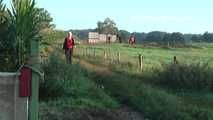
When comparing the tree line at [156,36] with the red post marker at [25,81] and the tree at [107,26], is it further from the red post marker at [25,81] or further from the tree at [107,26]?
the red post marker at [25,81]

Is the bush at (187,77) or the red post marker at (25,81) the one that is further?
the bush at (187,77)

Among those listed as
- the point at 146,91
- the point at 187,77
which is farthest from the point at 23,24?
the point at 187,77

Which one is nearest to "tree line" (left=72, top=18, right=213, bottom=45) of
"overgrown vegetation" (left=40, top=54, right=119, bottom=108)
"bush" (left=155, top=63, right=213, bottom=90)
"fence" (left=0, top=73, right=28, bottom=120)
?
"bush" (left=155, top=63, right=213, bottom=90)

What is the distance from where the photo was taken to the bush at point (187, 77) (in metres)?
27.1

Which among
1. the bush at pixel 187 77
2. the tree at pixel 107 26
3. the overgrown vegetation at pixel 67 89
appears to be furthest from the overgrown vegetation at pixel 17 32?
the tree at pixel 107 26

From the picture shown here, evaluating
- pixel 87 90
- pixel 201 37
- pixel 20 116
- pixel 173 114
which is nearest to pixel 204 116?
pixel 173 114

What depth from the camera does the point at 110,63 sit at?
3122cm

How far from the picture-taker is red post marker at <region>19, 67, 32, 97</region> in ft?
23.6

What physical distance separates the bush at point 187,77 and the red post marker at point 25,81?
20.2 m

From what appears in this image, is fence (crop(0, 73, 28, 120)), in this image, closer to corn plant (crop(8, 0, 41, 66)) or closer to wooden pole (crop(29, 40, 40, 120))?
wooden pole (crop(29, 40, 40, 120))

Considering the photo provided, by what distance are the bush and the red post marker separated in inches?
795

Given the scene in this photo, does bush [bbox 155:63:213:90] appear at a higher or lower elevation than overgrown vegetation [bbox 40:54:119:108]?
lower

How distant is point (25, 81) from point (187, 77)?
20.4m

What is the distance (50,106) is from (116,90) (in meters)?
6.04
